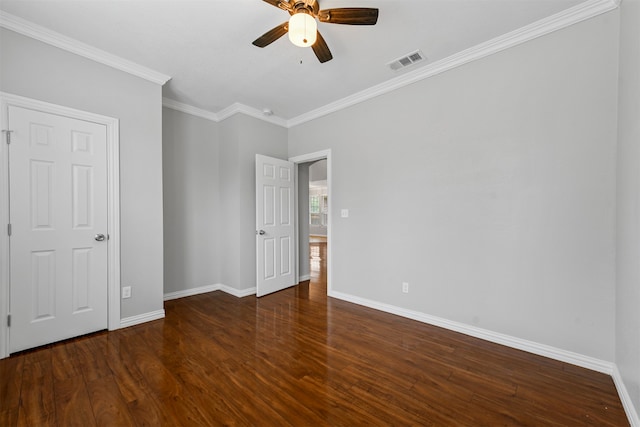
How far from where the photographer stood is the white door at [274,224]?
12.5 ft

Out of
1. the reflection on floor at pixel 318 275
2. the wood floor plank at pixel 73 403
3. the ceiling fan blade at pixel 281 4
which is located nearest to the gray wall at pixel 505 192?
the reflection on floor at pixel 318 275

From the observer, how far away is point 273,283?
399cm

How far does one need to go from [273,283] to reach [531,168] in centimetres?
338

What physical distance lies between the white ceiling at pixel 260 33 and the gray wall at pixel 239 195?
798mm

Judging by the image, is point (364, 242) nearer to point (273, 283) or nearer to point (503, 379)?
point (273, 283)

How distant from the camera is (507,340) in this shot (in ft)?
7.82

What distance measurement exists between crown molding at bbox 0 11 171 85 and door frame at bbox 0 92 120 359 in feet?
1.81

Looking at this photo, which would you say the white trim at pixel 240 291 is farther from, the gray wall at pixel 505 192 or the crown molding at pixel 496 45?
the crown molding at pixel 496 45

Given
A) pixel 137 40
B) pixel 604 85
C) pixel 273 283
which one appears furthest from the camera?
pixel 273 283

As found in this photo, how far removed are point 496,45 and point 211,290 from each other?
183 inches

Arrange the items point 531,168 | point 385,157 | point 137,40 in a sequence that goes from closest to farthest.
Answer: point 531,168
point 137,40
point 385,157

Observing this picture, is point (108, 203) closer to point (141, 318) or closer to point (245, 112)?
point (141, 318)

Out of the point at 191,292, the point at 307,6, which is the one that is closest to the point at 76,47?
the point at 307,6

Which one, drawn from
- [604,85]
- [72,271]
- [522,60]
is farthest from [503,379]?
[72,271]
